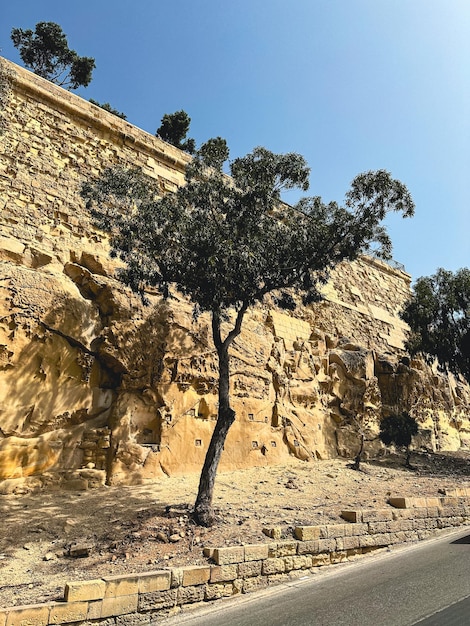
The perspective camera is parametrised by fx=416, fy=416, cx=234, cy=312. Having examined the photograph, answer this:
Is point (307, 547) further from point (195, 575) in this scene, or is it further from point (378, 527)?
point (195, 575)

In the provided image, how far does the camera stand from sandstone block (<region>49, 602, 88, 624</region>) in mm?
3748

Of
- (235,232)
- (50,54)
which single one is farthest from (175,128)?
(235,232)

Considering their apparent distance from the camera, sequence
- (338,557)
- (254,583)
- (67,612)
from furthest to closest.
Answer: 1. (338,557)
2. (254,583)
3. (67,612)

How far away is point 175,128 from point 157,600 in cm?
2561

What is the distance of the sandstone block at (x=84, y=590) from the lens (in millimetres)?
3889

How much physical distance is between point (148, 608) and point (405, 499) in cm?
563

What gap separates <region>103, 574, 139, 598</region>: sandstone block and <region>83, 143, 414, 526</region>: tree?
12.4 ft

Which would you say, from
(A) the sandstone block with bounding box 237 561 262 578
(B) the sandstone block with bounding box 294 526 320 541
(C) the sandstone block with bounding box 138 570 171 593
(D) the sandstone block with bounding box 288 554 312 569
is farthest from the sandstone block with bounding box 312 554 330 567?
(C) the sandstone block with bounding box 138 570 171 593

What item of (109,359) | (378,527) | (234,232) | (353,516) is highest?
(234,232)

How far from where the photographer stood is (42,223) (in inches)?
424

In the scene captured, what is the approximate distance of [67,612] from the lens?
3.81 m

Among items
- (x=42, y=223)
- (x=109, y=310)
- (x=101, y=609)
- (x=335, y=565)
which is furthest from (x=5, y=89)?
(x=335, y=565)

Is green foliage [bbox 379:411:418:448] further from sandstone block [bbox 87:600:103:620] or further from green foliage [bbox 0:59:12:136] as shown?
green foliage [bbox 0:59:12:136]

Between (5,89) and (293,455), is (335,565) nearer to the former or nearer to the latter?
(293,455)
